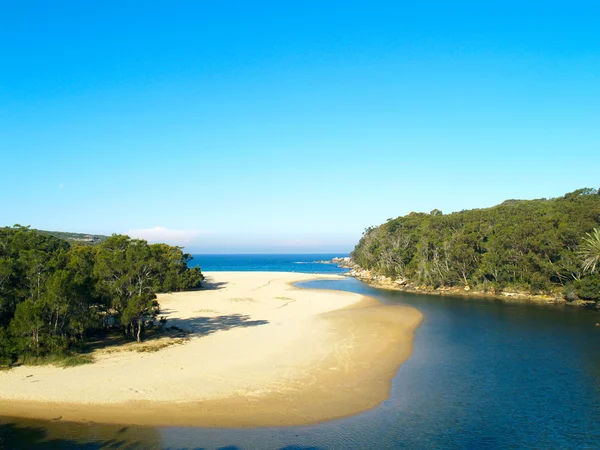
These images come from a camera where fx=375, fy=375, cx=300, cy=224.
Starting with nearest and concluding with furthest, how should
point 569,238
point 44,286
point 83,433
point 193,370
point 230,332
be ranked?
point 83,433 → point 193,370 → point 44,286 → point 230,332 → point 569,238

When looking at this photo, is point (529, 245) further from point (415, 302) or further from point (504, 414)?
point (504, 414)

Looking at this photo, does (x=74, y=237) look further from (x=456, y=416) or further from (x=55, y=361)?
(x=456, y=416)

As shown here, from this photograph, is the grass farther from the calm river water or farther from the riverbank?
the riverbank


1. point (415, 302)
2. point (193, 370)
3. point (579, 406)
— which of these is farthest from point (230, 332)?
point (415, 302)

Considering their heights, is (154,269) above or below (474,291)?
above

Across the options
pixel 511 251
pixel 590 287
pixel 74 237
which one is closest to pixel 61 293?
pixel 590 287

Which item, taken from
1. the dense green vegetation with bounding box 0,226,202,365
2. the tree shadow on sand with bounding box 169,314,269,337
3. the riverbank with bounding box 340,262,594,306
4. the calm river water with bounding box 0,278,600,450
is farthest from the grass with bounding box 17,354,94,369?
the riverbank with bounding box 340,262,594,306
